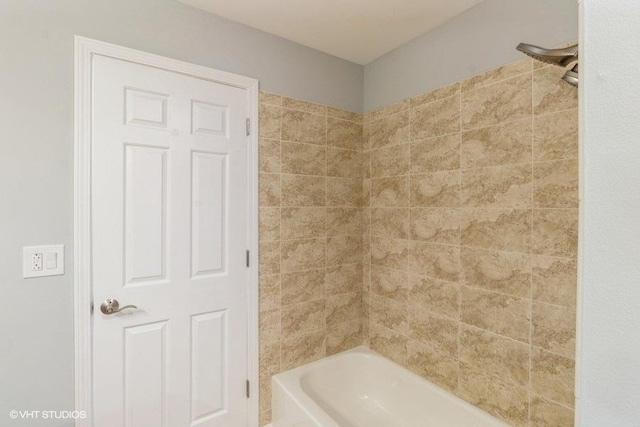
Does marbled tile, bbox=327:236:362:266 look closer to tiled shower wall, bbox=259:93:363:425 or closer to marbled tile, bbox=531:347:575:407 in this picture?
tiled shower wall, bbox=259:93:363:425

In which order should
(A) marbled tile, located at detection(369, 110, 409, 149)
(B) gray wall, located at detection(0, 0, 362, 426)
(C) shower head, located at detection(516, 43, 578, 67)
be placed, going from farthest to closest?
(A) marbled tile, located at detection(369, 110, 409, 149), (B) gray wall, located at detection(0, 0, 362, 426), (C) shower head, located at detection(516, 43, 578, 67)

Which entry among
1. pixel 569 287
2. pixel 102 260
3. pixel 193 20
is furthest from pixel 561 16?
pixel 102 260

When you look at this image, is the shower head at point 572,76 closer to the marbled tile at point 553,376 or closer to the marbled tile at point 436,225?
the marbled tile at point 436,225

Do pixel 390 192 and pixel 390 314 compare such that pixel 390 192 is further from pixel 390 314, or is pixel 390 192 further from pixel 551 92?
pixel 551 92

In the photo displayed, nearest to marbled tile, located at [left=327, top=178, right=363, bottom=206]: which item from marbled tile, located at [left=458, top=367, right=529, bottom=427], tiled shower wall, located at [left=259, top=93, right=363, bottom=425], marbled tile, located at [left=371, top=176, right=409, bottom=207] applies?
tiled shower wall, located at [left=259, top=93, right=363, bottom=425]

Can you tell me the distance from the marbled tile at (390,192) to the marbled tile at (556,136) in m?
0.71

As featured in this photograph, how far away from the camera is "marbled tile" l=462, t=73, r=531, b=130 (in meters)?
1.34

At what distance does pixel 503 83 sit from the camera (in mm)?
1408

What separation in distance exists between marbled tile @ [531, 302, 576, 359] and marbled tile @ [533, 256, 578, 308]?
3cm

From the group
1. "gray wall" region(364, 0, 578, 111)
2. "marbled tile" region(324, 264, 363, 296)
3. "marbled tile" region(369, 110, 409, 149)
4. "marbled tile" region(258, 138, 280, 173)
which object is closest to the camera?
"gray wall" region(364, 0, 578, 111)

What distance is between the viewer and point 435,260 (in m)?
1.71

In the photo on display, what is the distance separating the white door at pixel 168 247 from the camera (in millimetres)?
1346

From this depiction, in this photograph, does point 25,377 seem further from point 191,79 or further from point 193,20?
point 193,20

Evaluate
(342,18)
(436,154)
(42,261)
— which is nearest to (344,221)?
(436,154)
